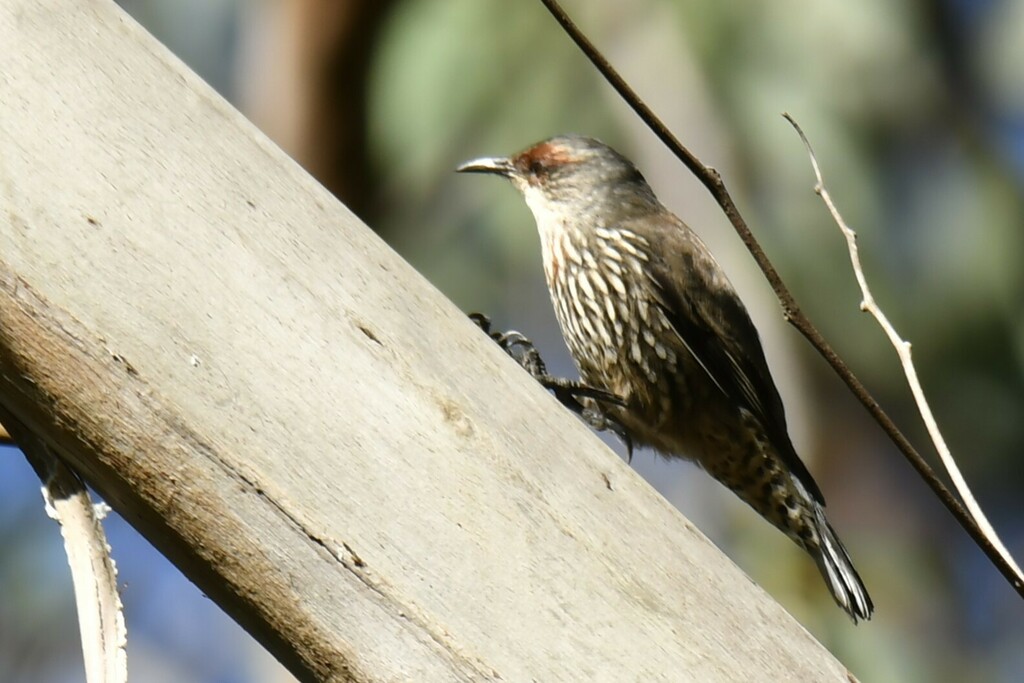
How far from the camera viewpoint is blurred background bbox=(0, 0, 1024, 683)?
7375 mm

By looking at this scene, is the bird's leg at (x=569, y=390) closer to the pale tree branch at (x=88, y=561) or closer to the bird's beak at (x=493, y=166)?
the bird's beak at (x=493, y=166)

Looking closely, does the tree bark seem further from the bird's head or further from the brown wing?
the bird's head

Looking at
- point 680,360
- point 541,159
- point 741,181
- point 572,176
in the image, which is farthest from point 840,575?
point 741,181

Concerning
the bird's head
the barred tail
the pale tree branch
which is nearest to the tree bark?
the pale tree branch

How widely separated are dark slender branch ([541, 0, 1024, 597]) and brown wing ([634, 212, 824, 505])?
1802 mm

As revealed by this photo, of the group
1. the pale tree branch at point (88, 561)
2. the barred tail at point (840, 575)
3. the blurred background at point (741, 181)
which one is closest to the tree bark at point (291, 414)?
the pale tree branch at point (88, 561)

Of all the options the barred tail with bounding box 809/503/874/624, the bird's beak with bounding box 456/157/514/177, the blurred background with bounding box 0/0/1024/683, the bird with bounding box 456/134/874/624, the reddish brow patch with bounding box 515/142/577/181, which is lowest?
the barred tail with bounding box 809/503/874/624

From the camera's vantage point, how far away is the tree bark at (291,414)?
158cm

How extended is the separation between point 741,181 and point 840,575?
417cm

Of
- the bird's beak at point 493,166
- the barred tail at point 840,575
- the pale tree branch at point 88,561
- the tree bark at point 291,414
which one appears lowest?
the pale tree branch at point 88,561

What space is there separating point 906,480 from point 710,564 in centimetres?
895

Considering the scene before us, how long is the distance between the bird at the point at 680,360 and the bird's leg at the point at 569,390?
34mm

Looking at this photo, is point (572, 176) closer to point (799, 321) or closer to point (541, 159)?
point (541, 159)

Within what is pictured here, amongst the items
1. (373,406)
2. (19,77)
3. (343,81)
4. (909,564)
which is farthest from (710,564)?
(909,564)
